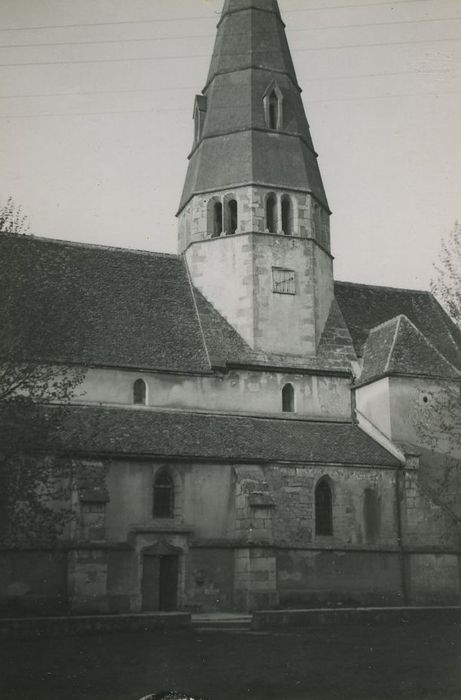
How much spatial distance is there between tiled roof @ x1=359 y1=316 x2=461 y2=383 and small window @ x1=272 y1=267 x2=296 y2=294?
402cm

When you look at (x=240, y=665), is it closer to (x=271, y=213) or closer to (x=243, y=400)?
(x=243, y=400)

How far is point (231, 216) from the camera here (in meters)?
31.4

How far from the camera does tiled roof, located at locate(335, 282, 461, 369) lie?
3266 cm

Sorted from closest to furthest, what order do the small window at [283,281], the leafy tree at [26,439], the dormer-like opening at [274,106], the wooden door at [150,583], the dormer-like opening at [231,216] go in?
the leafy tree at [26,439] < the wooden door at [150,583] < the small window at [283,281] < the dormer-like opening at [231,216] < the dormer-like opening at [274,106]

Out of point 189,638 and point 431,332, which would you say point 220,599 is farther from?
point 431,332

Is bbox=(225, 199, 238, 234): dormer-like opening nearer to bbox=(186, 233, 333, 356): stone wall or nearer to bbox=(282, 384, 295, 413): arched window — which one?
bbox=(186, 233, 333, 356): stone wall

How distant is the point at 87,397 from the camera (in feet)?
88.2

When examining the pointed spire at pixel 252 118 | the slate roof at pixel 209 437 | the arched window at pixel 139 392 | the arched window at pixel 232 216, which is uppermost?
the pointed spire at pixel 252 118

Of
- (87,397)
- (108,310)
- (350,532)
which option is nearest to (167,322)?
(108,310)

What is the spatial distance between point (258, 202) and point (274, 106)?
4.91m

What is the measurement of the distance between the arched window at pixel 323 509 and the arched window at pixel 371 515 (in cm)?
125

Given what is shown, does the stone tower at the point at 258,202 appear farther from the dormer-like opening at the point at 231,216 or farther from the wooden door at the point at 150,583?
the wooden door at the point at 150,583

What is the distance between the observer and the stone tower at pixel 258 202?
30.2 meters


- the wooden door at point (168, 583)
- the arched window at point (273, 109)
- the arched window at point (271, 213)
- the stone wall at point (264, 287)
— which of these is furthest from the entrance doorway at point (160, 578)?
the arched window at point (273, 109)
